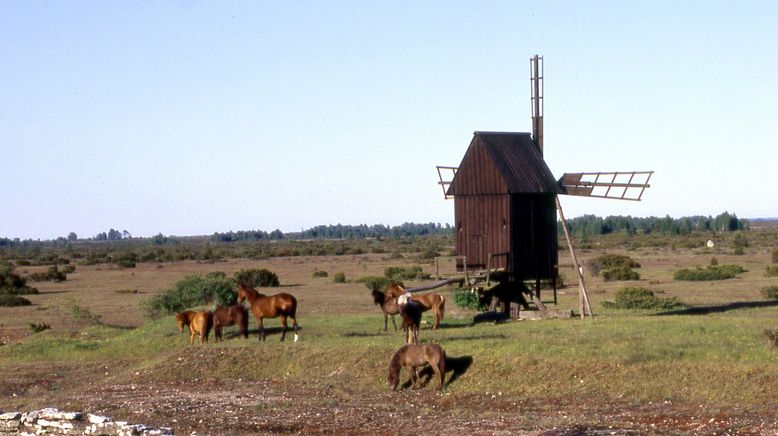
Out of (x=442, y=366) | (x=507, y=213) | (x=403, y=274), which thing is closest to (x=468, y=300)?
(x=507, y=213)

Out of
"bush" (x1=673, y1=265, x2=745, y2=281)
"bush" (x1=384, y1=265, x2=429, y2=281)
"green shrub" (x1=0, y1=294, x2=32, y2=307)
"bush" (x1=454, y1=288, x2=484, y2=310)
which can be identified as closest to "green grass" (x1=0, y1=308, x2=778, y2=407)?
"bush" (x1=454, y1=288, x2=484, y2=310)

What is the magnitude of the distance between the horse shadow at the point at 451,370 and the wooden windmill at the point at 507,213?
9091mm

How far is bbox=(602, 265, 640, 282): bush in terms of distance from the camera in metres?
61.3

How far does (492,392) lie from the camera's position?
20469 mm

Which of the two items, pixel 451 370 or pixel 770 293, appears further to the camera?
pixel 770 293

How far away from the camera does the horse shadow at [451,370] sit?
2142cm

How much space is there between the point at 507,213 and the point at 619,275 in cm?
3279

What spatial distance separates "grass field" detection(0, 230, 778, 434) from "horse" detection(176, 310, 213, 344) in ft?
2.37

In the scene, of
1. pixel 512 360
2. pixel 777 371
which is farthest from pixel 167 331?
pixel 777 371

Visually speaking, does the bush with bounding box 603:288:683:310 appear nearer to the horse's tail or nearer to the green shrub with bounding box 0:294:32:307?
the horse's tail

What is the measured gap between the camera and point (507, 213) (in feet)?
101

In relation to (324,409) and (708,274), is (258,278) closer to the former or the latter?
(708,274)

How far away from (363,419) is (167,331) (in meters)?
12.9

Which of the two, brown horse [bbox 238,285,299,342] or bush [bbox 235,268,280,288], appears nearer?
brown horse [bbox 238,285,299,342]
